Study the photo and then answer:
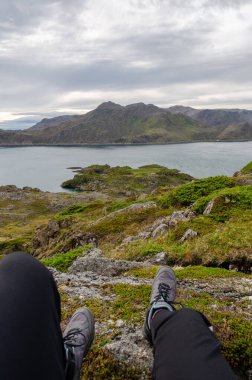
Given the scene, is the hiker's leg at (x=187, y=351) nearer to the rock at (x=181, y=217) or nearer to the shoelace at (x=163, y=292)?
the shoelace at (x=163, y=292)

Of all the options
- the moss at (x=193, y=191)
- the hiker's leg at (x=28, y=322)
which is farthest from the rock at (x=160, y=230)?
the hiker's leg at (x=28, y=322)

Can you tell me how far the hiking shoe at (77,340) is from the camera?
4.02 meters

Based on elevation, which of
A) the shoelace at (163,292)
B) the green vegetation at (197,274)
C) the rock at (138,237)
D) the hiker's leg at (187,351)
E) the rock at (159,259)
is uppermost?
the hiker's leg at (187,351)

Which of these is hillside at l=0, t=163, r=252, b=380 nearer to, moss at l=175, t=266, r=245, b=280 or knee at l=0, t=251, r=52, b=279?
moss at l=175, t=266, r=245, b=280

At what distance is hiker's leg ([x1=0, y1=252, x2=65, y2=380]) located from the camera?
9.73ft

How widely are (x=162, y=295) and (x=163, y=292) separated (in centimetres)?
20

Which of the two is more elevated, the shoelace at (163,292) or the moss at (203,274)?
the shoelace at (163,292)

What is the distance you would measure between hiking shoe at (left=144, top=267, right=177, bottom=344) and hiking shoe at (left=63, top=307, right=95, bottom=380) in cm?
109

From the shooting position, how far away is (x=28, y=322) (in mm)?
3289

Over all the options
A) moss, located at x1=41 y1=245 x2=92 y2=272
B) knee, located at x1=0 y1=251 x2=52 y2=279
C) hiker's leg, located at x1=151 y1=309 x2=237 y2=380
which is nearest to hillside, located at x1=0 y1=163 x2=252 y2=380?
moss, located at x1=41 y1=245 x2=92 y2=272

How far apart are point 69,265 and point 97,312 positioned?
6601 mm

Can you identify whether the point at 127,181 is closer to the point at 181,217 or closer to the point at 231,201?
the point at 181,217

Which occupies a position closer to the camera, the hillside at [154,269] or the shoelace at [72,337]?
the shoelace at [72,337]

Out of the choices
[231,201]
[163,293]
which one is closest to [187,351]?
[163,293]
